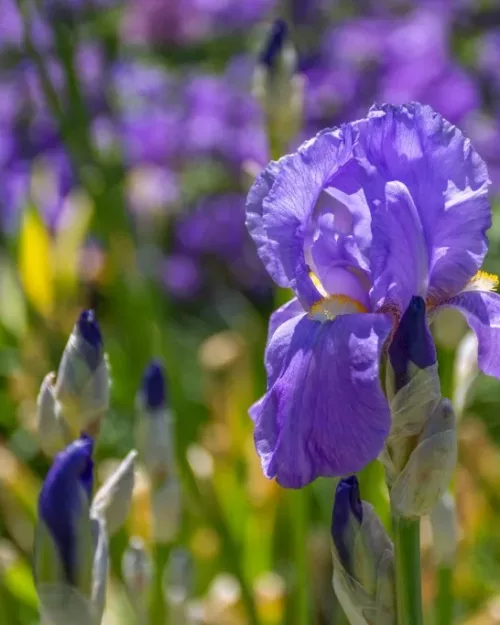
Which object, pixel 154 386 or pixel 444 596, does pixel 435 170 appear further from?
pixel 444 596

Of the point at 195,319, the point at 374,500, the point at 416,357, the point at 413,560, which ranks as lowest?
the point at 195,319

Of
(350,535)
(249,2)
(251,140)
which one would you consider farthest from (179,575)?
(249,2)

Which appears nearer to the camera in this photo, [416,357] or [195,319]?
[416,357]

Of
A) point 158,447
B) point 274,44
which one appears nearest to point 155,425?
point 158,447

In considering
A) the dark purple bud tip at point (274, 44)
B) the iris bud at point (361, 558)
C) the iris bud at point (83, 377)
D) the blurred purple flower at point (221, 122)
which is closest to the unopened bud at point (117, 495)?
the iris bud at point (83, 377)

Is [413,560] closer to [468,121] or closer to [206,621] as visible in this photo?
[206,621]

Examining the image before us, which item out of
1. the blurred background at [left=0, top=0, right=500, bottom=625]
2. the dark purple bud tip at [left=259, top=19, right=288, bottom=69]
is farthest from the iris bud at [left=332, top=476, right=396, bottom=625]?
the dark purple bud tip at [left=259, top=19, right=288, bottom=69]
